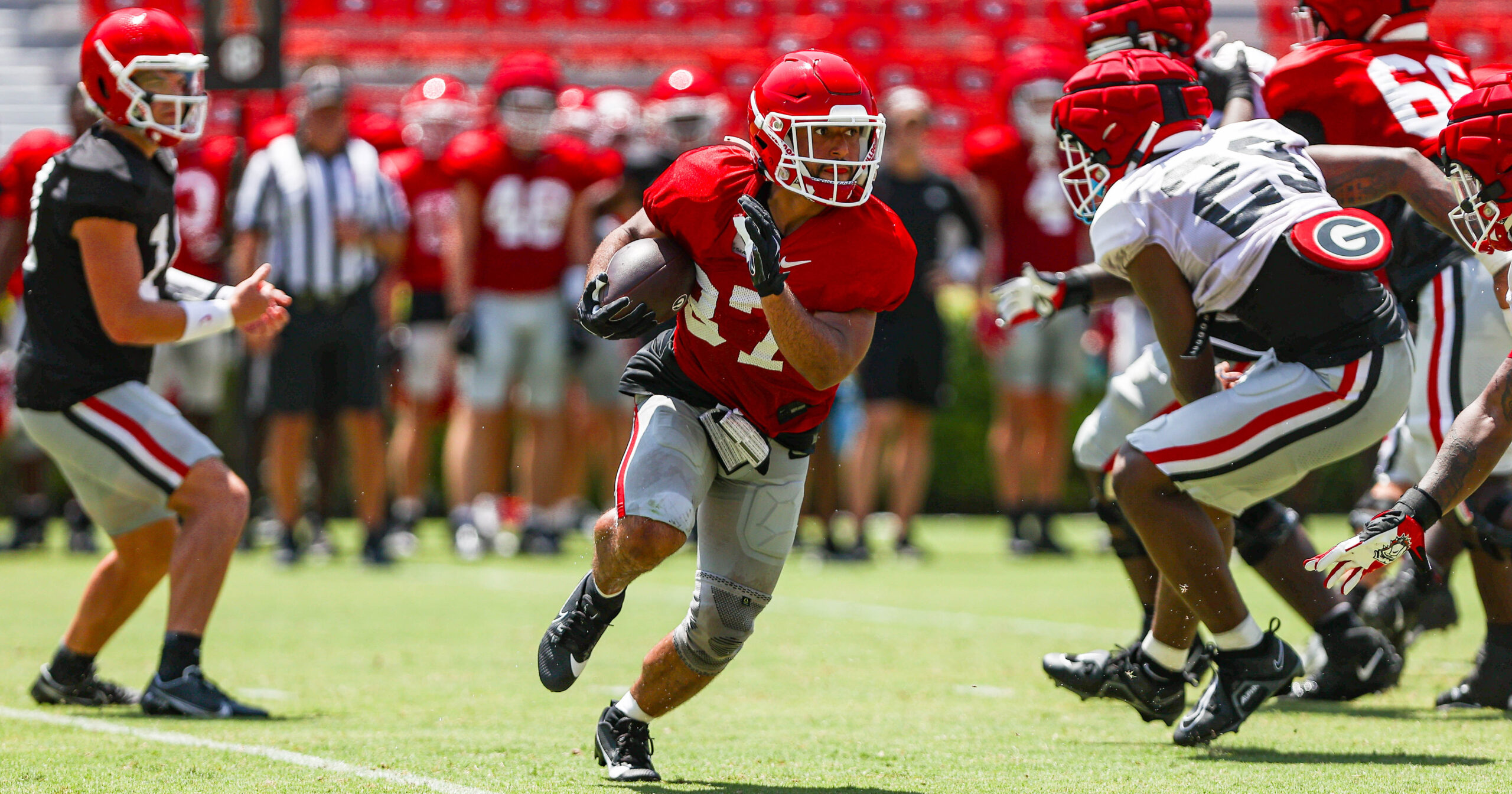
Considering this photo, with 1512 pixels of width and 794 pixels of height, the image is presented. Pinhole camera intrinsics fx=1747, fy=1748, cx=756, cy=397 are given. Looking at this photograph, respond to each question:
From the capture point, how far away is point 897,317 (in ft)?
29.1

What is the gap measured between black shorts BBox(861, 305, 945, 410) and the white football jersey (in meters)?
4.79

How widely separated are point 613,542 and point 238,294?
1.56 m

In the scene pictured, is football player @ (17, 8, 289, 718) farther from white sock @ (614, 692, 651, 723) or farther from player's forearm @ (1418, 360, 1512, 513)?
player's forearm @ (1418, 360, 1512, 513)

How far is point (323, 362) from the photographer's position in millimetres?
8438

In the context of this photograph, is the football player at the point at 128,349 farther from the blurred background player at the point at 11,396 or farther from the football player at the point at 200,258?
the football player at the point at 200,258

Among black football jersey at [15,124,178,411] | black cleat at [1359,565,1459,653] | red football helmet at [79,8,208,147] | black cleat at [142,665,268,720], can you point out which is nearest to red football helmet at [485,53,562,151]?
red football helmet at [79,8,208,147]

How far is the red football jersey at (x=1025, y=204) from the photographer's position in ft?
30.1

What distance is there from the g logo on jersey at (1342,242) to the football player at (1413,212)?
34.0 inches

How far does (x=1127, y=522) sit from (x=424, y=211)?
6.27 metres

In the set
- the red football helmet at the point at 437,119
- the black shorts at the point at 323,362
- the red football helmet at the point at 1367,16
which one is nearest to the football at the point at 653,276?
the red football helmet at the point at 1367,16

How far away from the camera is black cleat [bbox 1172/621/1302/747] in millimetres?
3957

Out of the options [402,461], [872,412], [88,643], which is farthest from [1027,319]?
[402,461]

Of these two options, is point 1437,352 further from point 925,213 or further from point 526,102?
point 526,102

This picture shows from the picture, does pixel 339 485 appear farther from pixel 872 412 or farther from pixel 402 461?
pixel 872 412
